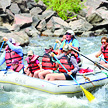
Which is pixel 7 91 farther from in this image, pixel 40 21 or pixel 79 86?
pixel 40 21

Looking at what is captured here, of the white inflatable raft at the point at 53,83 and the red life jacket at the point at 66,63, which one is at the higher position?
the red life jacket at the point at 66,63

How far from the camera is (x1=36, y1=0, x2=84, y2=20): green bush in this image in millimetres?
16188

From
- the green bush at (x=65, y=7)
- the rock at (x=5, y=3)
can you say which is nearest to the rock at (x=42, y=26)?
the green bush at (x=65, y=7)

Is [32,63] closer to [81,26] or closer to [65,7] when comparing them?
[81,26]

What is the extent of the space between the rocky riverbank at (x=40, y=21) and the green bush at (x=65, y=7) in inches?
27.7

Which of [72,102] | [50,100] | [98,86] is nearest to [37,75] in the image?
[50,100]

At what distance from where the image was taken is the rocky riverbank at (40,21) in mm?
13164

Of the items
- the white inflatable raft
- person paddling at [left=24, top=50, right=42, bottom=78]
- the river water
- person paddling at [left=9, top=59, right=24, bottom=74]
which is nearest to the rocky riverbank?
person paddling at [left=9, top=59, right=24, bottom=74]

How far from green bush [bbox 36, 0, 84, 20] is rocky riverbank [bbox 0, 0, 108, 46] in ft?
2.31

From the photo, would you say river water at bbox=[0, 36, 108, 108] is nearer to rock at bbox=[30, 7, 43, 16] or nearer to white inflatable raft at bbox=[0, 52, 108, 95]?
white inflatable raft at bbox=[0, 52, 108, 95]

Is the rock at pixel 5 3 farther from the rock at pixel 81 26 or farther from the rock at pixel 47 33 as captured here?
the rock at pixel 81 26

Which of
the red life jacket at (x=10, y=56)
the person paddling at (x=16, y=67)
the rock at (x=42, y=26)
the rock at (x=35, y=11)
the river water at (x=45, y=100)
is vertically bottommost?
the rock at (x=42, y=26)

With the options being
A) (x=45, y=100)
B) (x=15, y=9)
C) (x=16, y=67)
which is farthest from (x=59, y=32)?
(x=45, y=100)

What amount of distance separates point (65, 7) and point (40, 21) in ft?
9.96
